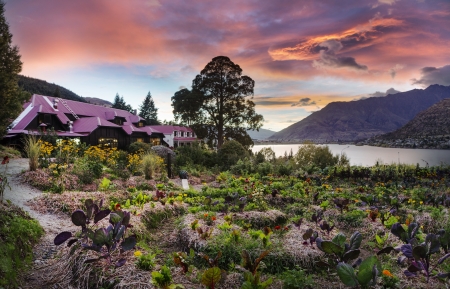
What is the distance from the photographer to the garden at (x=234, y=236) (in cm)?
251

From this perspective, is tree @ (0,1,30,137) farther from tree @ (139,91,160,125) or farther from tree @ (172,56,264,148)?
tree @ (139,91,160,125)

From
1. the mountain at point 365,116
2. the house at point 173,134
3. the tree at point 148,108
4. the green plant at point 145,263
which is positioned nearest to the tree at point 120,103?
the tree at point 148,108

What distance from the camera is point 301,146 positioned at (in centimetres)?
1731

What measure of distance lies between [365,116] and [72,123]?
8162cm

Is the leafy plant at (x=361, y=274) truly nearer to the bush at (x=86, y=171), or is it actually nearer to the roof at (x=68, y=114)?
the bush at (x=86, y=171)

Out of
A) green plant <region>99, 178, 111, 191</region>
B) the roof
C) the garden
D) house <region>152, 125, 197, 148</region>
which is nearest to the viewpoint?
the garden

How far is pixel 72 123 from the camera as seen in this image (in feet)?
80.9

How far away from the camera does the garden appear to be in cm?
251

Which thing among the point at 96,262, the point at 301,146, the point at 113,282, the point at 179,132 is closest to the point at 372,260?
the point at 113,282

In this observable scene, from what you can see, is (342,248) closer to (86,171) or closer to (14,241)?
(14,241)

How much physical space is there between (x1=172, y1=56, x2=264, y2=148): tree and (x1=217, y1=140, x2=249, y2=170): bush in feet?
27.6

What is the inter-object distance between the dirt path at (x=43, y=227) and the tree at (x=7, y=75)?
9427mm

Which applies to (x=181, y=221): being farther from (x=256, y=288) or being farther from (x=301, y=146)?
(x=301, y=146)

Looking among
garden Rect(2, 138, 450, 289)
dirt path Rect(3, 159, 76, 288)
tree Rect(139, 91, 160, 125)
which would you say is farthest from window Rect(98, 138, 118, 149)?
tree Rect(139, 91, 160, 125)
